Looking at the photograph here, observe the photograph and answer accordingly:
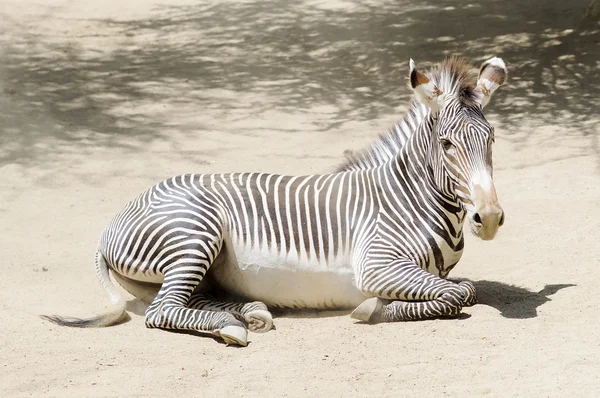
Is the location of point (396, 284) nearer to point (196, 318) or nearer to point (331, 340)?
point (331, 340)

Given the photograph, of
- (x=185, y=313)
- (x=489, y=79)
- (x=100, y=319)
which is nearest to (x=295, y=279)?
(x=185, y=313)

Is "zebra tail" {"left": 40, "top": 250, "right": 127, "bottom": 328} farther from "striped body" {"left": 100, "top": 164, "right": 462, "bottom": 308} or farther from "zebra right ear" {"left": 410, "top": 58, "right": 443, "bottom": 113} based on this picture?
"zebra right ear" {"left": 410, "top": 58, "right": 443, "bottom": 113}

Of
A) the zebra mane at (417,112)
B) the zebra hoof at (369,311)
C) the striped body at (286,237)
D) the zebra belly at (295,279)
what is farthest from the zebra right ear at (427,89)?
the zebra hoof at (369,311)

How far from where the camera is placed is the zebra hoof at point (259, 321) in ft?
20.9

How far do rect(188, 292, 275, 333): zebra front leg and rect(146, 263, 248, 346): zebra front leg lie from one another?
0.12 m

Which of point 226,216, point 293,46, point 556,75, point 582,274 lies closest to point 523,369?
point 582,274

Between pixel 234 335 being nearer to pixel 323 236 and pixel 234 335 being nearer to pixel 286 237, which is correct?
pixel 286 237

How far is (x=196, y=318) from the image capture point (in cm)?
626

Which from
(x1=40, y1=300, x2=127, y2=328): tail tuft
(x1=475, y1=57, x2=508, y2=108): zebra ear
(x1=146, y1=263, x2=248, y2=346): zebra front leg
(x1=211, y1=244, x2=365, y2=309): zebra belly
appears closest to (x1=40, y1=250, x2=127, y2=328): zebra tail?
(x1=40, y1=300, x2=127, y2=328): tail tuft

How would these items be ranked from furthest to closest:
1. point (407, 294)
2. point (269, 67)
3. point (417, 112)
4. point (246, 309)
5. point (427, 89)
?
point (269, 67), point (417, 112), point (246, 309), point (427, 89), point (407, 294)

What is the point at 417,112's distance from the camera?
7082mm

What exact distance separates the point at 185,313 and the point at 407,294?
1489 mm

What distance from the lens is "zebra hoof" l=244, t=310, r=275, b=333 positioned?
6.36 meters

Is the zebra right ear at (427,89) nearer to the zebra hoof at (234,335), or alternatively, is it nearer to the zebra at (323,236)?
the zebra at (323,236)
